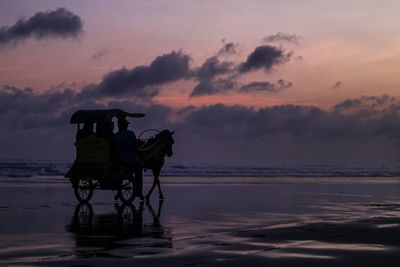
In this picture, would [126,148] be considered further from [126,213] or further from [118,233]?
[118,233]

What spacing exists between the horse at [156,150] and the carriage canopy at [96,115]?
1.95 metres

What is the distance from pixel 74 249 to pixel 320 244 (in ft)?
12.7

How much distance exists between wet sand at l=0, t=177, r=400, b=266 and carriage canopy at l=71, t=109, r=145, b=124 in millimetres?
2442

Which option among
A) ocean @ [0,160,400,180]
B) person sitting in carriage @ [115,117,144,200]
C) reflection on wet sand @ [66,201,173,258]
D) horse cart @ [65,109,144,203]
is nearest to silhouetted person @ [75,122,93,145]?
horse cart @ [65,109,144,203]

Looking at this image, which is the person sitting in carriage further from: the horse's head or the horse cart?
the horse's head

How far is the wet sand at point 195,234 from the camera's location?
939 centimetres

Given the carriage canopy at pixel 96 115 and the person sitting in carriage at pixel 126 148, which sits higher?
the carriage canopy at pixel 96 115

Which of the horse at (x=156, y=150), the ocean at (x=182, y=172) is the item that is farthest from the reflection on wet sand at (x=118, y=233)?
the ocean at (x=182, y=172)

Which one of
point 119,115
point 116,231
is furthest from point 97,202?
point 116,231

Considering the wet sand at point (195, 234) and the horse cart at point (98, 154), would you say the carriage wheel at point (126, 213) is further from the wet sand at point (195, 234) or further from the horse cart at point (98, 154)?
the horse cart at point (98, 154)

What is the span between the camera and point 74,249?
33.8 ft

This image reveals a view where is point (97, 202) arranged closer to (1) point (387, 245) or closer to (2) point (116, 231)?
(2) point (116, 231)

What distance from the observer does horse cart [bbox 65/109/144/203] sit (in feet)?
62.8

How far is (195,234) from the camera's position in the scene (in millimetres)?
12625
